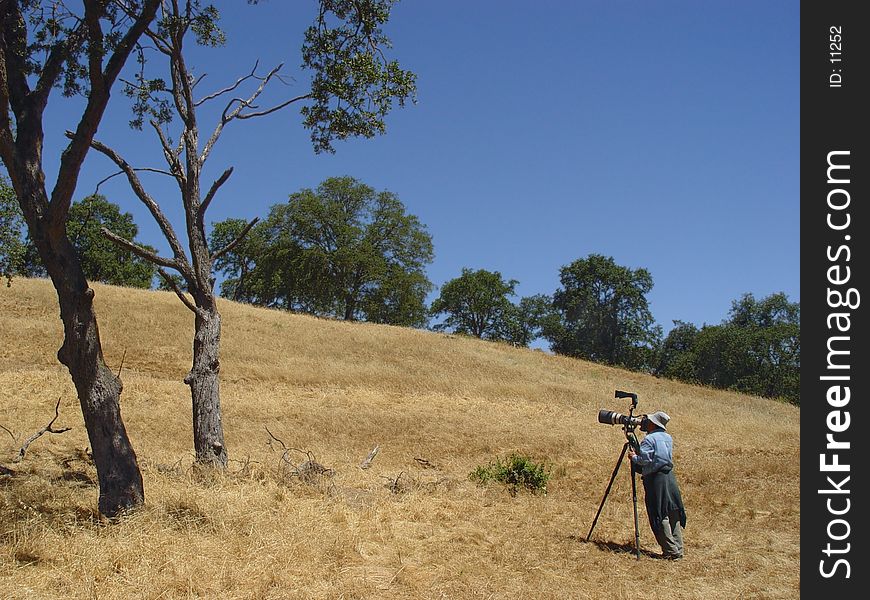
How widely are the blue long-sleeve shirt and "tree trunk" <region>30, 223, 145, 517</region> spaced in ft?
23.7

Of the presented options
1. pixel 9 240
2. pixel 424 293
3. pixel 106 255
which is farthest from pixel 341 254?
pixel 9 240

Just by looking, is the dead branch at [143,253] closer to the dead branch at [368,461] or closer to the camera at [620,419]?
the dead branch at [368,461]

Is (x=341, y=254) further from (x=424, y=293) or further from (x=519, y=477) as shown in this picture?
(x=519, y=477)

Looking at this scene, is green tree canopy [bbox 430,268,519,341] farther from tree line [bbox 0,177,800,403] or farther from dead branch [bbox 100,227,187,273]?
dead branch [bbox 100,227,187,273]

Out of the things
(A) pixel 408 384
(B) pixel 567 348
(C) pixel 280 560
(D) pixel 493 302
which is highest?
(D) pixel 493 302

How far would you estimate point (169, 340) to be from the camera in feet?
98.2

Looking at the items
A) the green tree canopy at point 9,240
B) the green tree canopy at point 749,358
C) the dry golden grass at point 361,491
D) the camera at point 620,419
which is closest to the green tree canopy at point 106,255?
the dry golden grass at point 361,491

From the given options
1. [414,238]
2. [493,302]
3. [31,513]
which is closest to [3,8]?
[31,513]

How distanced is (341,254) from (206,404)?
138ft

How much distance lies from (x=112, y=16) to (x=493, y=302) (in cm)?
6420

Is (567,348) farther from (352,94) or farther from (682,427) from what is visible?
(352,94)

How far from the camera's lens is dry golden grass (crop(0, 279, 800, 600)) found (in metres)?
7.13

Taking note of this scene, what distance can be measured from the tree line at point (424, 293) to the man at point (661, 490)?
4183cm

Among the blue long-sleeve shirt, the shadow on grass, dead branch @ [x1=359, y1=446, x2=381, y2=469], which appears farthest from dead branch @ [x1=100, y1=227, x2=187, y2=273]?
the blue long-sleeve shirt
